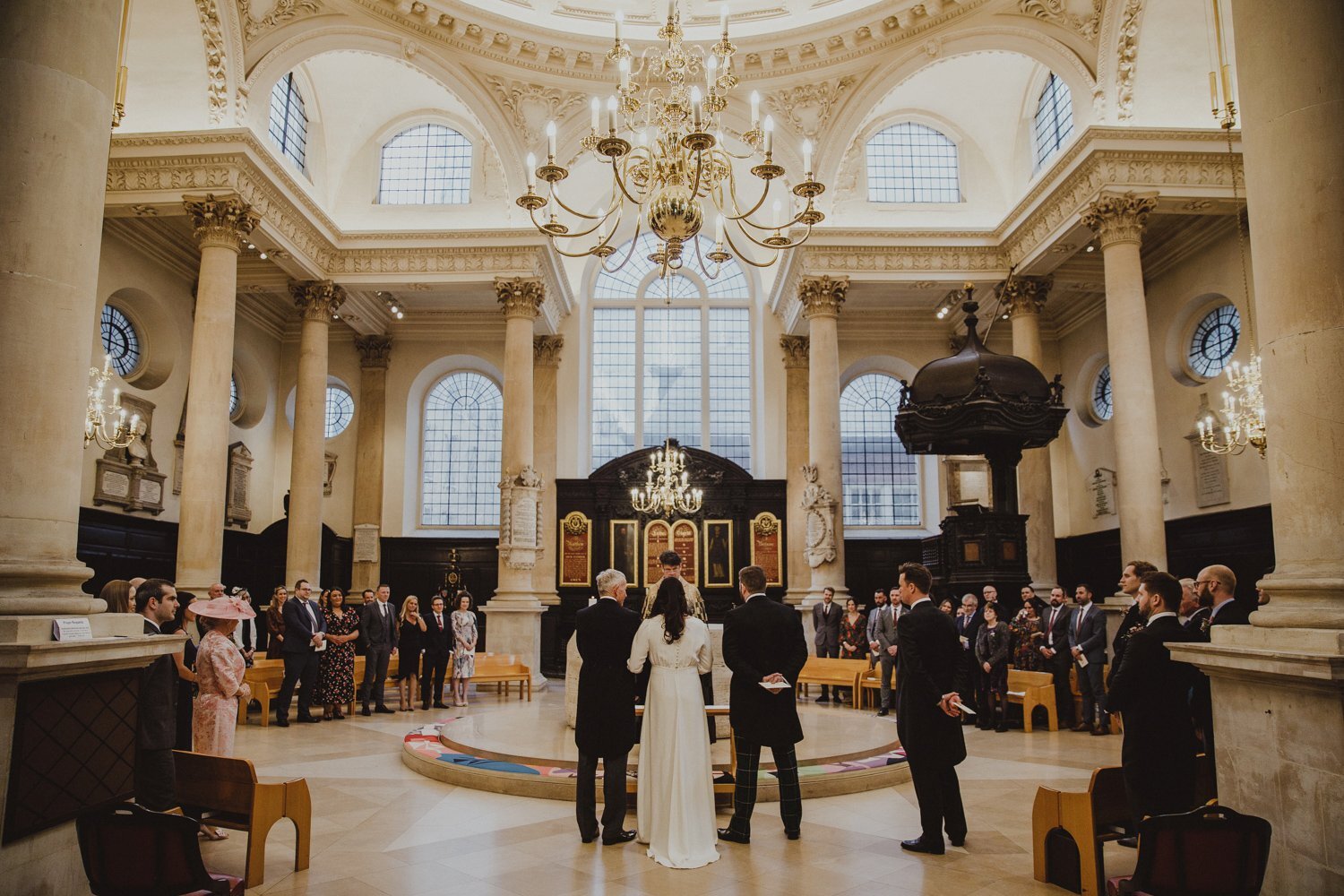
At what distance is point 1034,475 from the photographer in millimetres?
16406

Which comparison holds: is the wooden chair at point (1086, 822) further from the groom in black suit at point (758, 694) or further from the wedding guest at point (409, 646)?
the wedding guest at point (409, 646)

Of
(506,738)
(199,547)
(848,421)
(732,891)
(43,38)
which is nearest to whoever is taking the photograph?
(43,38)

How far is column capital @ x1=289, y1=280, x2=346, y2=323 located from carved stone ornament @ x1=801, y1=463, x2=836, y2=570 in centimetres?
925

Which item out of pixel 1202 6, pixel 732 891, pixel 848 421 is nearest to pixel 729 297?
pixel 848 421

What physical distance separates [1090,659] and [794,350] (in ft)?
37.5

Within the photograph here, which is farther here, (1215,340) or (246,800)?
(1215,340)

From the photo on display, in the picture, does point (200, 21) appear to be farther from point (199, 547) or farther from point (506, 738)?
point (506, 738)

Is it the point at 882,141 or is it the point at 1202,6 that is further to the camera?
the point at 882,141

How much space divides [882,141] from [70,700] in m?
18.1

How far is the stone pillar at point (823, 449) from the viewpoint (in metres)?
16.0

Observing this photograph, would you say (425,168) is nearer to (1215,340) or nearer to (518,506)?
(518,506)

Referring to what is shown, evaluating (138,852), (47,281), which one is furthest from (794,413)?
(138,852)

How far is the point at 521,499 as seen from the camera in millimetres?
15859

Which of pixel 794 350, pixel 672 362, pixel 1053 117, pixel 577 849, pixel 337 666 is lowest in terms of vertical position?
pixel 577 849
